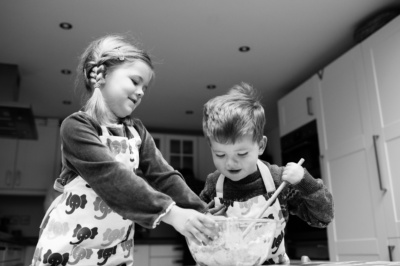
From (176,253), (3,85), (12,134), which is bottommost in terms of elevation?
(176,253)

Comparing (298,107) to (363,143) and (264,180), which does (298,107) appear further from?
(264,180)

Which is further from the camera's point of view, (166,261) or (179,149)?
(179,149)

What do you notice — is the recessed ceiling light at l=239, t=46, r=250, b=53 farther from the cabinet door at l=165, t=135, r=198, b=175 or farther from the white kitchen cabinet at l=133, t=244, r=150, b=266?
the white kitchen cabinet at l=133, t=244, r=150, b=266

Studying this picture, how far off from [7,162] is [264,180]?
3551 mm

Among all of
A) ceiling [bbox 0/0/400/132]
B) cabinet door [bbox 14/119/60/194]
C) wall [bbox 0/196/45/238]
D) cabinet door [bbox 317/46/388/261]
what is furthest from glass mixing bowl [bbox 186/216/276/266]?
wall [bbox 0/196/45/238]

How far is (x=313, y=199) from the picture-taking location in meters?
0.86

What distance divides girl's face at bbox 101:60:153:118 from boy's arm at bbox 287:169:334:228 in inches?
15.1

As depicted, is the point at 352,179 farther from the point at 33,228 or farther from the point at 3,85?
the point at 33,228

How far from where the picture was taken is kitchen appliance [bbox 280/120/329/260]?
2.94m

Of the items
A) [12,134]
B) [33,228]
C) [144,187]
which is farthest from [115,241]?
[33,228]

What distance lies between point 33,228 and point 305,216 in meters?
3.87

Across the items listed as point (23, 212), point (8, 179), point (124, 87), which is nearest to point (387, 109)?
point (124, 87)

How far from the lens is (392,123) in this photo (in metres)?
2.23

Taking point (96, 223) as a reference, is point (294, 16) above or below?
above
